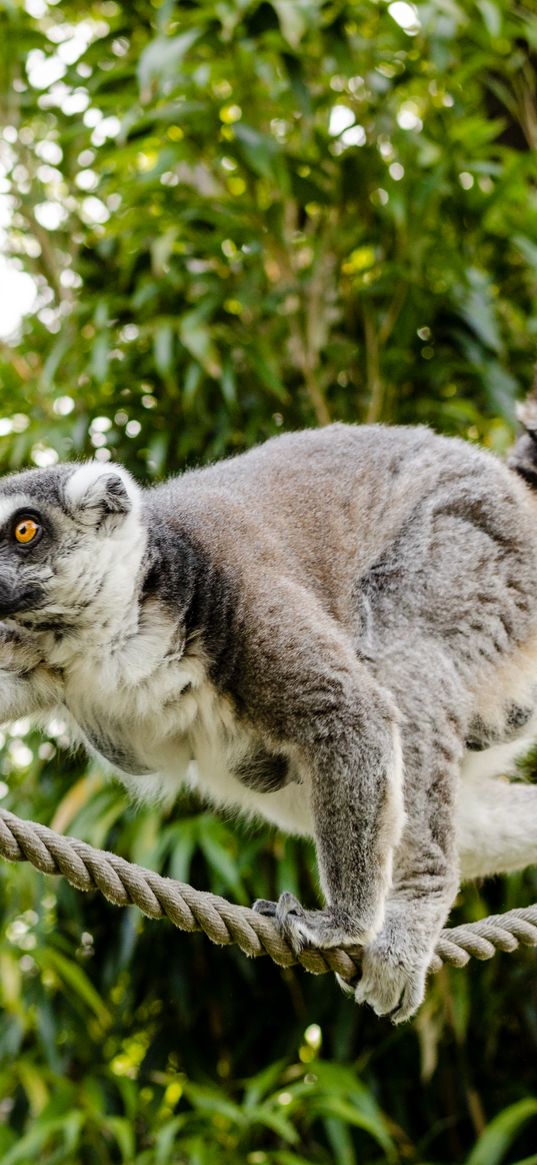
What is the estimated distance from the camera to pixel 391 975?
8.79 feet

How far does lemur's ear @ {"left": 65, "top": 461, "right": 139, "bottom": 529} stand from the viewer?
2768 mm

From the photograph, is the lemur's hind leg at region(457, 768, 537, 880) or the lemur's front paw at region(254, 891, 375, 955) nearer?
the lemur's front paw at region(254, 891, 375, 955)

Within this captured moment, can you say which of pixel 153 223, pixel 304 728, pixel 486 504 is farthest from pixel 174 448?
pixel 304 728

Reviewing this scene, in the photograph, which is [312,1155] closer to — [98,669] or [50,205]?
[98,669]

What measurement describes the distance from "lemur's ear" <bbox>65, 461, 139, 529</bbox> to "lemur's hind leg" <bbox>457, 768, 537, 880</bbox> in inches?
48.8

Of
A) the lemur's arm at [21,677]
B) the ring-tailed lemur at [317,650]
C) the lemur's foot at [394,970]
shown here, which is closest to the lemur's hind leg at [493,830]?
the ring-tailed lemur at [317,650]

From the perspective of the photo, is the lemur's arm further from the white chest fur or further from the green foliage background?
the green foliage background

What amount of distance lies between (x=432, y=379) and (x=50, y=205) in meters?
2.16

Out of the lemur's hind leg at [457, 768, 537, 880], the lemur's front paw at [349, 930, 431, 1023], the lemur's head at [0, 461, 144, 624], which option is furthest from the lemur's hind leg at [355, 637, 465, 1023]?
the lemur's head at [0, 461, 144, 624]

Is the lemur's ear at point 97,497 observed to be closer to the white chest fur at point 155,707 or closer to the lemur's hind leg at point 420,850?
the white chest fur at point 155,707

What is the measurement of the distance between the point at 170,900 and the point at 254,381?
10.2 feet

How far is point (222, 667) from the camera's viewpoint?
2713 mm

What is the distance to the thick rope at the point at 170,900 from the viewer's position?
2250 mm

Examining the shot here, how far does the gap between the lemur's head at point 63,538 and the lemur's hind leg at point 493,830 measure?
1.20m
